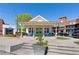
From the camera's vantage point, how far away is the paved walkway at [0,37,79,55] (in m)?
6.29

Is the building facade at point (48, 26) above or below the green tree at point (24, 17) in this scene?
below

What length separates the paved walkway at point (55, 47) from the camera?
6289mm

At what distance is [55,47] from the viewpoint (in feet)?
22.1

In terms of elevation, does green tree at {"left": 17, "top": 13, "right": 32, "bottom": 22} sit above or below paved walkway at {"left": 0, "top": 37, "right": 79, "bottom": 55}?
above

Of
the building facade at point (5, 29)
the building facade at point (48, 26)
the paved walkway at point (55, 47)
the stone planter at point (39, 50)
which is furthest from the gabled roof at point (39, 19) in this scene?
the stone planter at point (39, 50)

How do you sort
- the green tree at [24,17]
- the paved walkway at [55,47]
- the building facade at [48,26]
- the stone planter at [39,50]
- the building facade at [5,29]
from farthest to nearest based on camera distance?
the building facade at [5,29] → the building facade at [48,26] → the green tree at [24,17] → the paved walkway at [55,47] → the stone planter at [39,50]


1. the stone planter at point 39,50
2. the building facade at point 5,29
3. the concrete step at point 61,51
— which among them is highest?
the building facade at point 5,29

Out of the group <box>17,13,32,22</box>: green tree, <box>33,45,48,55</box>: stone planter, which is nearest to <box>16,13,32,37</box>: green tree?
<box>17,13,32,22</box>: green tree

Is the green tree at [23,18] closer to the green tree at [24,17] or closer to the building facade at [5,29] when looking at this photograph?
Result: the green tree at [24,17]

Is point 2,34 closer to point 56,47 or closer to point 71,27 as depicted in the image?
point 56,47

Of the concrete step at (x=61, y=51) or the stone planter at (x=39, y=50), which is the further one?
the concrete step at (x=61, y=51)

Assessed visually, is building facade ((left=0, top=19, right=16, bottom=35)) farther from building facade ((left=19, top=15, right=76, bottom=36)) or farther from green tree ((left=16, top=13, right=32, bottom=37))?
building facade ((left=19, top=15, right=76, bottom=36))

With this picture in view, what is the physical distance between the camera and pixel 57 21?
21.7 feet
